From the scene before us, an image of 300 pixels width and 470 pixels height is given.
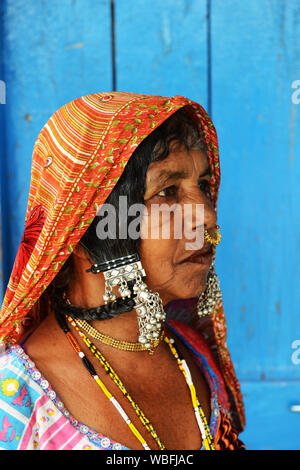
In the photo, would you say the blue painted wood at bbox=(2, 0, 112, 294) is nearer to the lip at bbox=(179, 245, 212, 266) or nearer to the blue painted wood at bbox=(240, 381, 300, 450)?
the lip at bbox=(179, 245, 212, 266)

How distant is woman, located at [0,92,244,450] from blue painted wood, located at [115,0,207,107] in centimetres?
64

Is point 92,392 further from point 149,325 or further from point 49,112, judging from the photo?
point 49,112

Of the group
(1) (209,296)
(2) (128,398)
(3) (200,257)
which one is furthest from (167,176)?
(2) (128,398)

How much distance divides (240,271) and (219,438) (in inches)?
33.2

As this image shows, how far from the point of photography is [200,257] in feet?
4.25

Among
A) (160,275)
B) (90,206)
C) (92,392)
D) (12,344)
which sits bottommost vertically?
(92,392)

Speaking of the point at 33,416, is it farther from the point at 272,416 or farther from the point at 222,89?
the point at 222,89

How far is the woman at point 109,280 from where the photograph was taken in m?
1.15

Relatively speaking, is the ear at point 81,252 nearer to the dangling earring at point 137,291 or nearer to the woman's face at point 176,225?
the dangling earring at point 137,291

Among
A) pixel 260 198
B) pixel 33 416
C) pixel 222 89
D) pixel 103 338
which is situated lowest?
pixel 33 416

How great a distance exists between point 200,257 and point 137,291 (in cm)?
20

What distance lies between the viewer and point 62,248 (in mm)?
1167

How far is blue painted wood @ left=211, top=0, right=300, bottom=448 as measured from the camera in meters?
1.96
